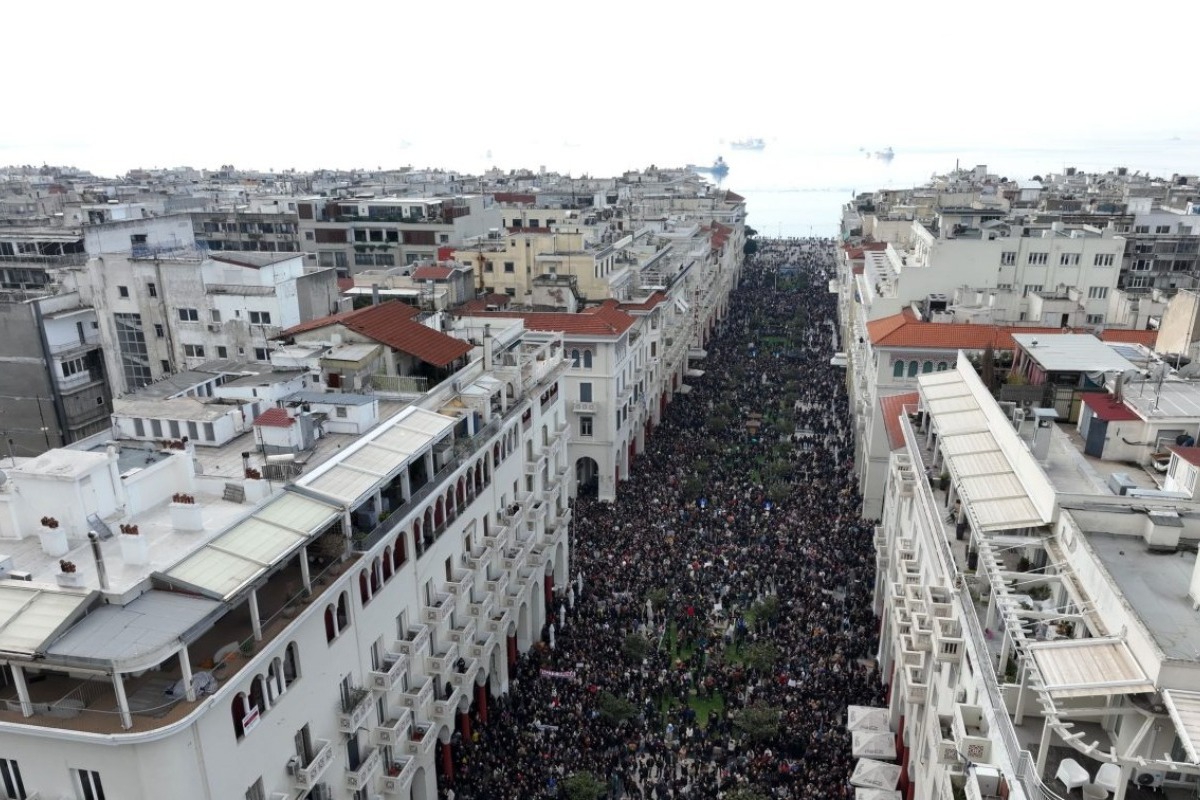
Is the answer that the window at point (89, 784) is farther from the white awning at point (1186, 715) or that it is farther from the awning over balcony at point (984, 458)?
the awning over balcony at point (984, 458)

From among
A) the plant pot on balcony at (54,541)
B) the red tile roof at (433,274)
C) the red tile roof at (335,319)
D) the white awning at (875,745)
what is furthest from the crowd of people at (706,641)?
the red tile roof at (433,274)

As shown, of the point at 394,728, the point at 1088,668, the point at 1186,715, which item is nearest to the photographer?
the point at 1186,715

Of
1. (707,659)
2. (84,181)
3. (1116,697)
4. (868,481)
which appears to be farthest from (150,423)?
(84,181)

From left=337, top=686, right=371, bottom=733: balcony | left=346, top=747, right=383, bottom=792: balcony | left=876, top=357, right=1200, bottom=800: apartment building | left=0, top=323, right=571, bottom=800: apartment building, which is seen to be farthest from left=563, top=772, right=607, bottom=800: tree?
left=876, top=357, right=1200, bottom=800: apartment building

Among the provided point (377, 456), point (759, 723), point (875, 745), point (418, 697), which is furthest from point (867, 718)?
point (377, 456)

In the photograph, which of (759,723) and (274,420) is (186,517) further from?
(759,723)

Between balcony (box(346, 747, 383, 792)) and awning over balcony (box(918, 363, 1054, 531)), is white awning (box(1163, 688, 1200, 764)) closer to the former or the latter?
awning over balcony (box(918, 363, 1054, 531))
